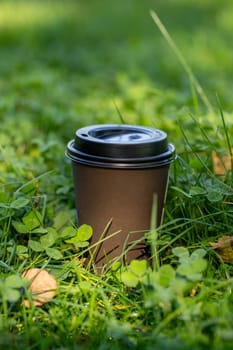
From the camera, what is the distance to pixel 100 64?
649cm

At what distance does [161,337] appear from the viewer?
1.75 m

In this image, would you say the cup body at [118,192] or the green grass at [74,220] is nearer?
the green grass at [74,220]

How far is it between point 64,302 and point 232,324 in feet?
1.71

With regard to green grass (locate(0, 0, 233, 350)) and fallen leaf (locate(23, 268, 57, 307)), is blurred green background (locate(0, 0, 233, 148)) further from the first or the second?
fallen leaf (locate(23, 268, 57, 307))

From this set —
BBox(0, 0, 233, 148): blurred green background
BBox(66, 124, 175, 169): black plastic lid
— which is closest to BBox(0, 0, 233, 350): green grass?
BBox(0, 0, 233, 148): blurred green background

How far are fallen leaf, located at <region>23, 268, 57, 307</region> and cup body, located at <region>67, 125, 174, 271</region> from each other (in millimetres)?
249

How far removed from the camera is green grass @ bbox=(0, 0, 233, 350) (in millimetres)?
1863

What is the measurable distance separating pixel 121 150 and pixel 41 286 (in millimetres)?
521

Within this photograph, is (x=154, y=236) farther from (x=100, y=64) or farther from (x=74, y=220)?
(x=100, y=64)

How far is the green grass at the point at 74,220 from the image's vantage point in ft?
6.11

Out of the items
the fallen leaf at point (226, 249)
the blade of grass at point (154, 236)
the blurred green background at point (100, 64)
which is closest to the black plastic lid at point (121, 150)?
the blade of grass at point (154, 236)

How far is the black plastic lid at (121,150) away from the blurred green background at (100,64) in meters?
0.47

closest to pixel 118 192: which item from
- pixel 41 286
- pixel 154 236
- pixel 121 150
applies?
pixel 121 150

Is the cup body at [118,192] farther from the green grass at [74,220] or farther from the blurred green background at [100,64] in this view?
the blurred green background at [100,64]
